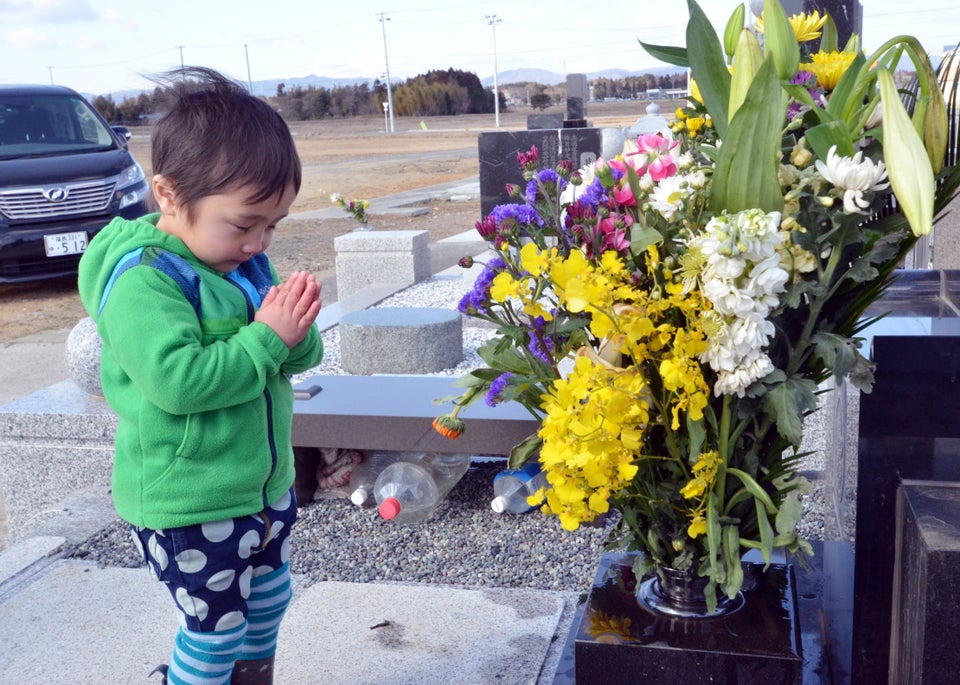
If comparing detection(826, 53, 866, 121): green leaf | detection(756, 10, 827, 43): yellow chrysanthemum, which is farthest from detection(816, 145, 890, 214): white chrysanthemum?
detection(756, 10, 827, 43): yellow chrysanthemum

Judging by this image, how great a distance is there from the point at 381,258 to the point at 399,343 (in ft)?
10.3

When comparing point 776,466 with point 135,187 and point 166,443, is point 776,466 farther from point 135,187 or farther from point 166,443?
point 135,187

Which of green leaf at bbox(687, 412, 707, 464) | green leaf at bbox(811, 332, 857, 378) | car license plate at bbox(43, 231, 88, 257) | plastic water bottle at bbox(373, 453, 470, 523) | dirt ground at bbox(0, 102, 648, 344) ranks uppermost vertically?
green leaf at bbox(811, 332, 857, 378)

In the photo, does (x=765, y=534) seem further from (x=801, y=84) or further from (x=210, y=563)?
(x=210, y=563)

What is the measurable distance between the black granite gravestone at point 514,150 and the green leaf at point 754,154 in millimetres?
7281

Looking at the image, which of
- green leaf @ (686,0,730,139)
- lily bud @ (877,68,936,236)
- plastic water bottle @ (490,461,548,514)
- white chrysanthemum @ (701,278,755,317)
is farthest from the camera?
plastic water bottle @ (490,461,548,514)

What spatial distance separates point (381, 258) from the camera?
816cm

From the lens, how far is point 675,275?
57.6 inches

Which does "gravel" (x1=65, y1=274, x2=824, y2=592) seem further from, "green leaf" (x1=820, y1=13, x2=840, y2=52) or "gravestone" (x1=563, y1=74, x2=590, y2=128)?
"gravestone" (x1=563, y1=74, x2=590, y2=128)

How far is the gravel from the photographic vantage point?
3012mm

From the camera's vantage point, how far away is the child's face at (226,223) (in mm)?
1679

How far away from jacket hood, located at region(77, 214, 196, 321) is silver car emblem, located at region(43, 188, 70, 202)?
26.4 ft

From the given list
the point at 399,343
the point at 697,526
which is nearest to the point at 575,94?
the point at 399,343

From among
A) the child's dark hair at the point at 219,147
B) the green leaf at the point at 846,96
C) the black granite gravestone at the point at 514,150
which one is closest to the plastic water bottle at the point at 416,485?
the child's dark hair at the point at 219,147
